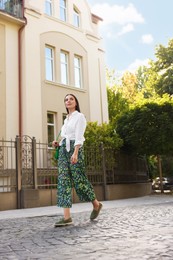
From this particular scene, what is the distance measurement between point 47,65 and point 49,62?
25 centimetres

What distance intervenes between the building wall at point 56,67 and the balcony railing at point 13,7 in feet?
1.09

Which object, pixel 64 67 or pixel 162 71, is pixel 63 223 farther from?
pixel 162 71

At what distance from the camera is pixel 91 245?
3572 millimetres

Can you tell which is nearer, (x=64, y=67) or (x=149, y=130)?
(x=149, y=130)

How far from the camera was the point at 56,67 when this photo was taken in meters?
18.2

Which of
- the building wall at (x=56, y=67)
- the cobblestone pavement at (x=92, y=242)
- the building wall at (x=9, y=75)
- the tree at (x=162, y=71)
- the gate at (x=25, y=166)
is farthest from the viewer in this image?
the tree at (x=162, y=71)

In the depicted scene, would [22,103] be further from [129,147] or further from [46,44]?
[129,147]

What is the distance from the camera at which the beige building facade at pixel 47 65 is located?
630 inches

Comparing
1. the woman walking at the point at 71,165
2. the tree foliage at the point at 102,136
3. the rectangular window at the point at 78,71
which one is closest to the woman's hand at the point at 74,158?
the woman walking at the point at 71,165

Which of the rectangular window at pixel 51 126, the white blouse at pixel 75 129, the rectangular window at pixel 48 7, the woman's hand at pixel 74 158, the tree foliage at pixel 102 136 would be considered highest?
the rectangular window at pixel 48 7

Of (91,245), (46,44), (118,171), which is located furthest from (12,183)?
(46,44)

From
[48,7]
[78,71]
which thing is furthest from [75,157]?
[48,7]

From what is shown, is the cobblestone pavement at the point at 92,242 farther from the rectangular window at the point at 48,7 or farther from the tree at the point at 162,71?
the tree at the point at 162,71

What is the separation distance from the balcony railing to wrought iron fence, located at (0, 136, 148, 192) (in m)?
6.88
